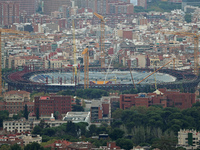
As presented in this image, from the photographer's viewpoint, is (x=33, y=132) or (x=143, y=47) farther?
(x=143, y=47)

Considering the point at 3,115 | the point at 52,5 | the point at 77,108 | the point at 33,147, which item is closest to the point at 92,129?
the point at 3,115

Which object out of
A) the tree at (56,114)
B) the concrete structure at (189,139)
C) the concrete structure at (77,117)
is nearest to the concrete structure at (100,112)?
the concrete structure at (77,117)

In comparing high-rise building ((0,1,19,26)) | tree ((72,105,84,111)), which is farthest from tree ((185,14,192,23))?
tree ((72,105,84,111))

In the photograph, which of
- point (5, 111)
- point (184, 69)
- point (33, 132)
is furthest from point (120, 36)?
point (33, 132)

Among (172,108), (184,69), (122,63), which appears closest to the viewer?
(172,108)

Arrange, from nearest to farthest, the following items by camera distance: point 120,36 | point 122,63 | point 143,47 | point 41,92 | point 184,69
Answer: point 41,92
point 184,69
point 122,63
point 143,47
point 120,36

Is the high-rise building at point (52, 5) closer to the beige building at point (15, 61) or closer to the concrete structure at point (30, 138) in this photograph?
the beige building at point (15, 61)

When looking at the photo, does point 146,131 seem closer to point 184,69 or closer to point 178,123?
point 178,123
